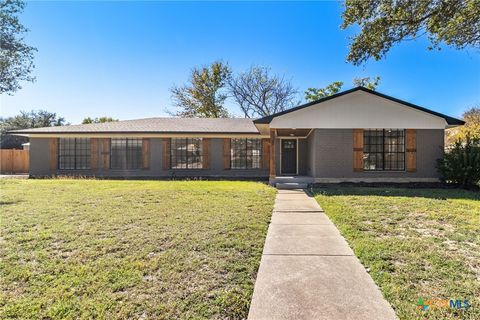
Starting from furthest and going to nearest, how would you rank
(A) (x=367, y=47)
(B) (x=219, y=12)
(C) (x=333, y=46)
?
(C) (x=333, y=46)
(B) (x=219, y=12)
(A) (x=367, y=47)

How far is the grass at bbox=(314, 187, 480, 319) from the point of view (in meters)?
2.79

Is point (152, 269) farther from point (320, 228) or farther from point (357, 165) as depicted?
point (357, 165)

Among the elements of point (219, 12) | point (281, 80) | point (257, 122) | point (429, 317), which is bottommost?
point (429, 317)

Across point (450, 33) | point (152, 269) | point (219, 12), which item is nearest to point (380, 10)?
point (450, 33)

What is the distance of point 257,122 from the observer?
11578mm

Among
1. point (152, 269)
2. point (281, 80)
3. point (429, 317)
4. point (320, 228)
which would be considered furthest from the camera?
point (281, 80)

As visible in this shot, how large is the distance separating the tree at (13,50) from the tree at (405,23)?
1585 centimetres

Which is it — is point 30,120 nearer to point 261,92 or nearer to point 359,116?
point 261,92

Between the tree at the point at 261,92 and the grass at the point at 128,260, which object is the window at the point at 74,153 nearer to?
the grass at the point at 128,260

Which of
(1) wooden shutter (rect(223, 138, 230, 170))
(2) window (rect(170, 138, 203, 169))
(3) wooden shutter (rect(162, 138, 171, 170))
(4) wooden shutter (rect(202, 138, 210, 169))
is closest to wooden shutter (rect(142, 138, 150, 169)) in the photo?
(3) wooden shutter (rect(162, 138, 171, 170))

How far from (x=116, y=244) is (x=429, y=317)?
4.07m

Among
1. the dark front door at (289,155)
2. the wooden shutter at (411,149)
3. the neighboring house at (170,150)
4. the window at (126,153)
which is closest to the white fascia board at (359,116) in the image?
the wooden shutter at (411,149)

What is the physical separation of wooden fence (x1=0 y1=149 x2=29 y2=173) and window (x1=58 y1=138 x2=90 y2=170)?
683cm

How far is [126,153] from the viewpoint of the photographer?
15539 mm
